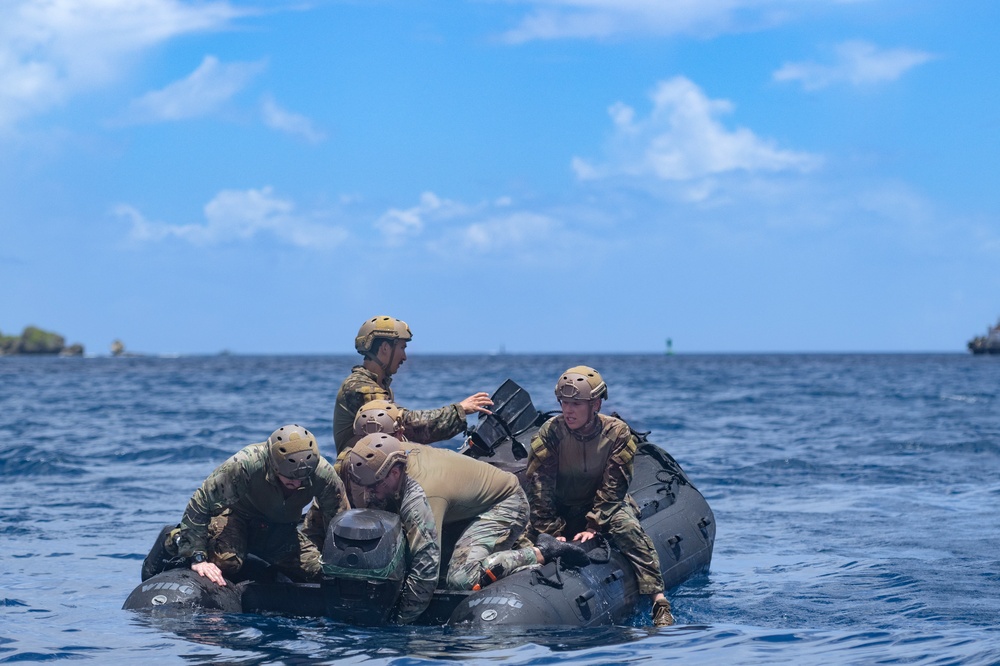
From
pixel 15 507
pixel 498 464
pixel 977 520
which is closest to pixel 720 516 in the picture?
pixel 977 520

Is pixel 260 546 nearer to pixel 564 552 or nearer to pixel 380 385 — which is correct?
pixel 380 385

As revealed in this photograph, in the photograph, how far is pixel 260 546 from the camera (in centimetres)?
1002

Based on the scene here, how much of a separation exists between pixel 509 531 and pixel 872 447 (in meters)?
20.0

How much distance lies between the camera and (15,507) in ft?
61.2

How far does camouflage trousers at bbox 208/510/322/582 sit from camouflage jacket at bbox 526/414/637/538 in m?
2.18

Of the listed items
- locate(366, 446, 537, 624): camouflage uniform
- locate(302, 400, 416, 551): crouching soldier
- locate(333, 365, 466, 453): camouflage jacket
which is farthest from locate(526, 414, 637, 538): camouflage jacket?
locate(302, 400, 416, 551): crouching soldier

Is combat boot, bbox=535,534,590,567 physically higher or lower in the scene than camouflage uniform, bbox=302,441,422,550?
lower

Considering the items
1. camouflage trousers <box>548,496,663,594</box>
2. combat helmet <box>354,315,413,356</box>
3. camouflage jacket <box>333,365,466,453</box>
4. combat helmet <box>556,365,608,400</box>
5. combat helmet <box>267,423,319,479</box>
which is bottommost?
camouflage trousers <box>548,496,663,594</box>

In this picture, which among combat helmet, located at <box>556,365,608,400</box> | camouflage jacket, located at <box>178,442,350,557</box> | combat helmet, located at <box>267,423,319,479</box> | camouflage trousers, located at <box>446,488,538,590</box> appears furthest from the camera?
combat helmet, located at <box>556,365,608,400</box>

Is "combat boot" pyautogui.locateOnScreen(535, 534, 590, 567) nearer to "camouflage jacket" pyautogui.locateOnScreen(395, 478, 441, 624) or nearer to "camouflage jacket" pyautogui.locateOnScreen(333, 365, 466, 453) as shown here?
"camouflage jacket" pyautogui.locateOnScreen(395, 478, 441, 624)

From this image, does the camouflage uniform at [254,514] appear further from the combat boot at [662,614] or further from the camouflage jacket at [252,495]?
the combat boot at [662,614]

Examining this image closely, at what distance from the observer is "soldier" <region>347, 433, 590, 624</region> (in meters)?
8.97

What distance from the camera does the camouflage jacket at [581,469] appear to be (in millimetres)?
10805

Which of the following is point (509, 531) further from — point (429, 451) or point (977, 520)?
point (977, 520)
